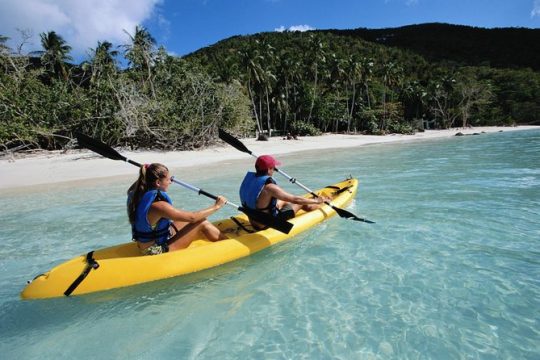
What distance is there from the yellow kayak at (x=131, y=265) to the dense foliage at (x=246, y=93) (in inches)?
755

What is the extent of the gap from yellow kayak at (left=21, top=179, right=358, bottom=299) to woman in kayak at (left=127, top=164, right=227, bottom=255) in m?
0.16

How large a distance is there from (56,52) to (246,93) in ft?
63.2

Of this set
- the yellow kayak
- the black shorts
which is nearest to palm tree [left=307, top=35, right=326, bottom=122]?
the black shorts

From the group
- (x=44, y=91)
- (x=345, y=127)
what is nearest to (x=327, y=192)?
(x=44, y=91)

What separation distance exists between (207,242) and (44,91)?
23.3 meters

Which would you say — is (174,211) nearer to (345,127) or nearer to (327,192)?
(327,192)

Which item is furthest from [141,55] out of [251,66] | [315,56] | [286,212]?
[286,212]

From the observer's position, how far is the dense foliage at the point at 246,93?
23.0 metres

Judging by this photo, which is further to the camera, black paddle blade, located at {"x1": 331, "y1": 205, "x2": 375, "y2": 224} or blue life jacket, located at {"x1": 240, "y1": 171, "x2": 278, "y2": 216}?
black paddle blade, located at {"x1": 331, "y1": 205, "x2": 375, "y2": 224}

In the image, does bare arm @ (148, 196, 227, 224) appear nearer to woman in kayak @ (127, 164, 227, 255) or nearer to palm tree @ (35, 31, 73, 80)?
woman in kayak @ (127, 164, 227, 255)

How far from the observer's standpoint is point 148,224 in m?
4.26

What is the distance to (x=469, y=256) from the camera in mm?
4844

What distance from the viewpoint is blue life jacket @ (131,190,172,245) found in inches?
160

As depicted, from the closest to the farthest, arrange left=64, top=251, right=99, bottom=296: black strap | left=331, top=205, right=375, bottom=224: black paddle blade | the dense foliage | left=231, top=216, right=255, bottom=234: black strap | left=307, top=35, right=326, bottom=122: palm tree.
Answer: left=64, top=251, right=99, bottom=296: black strap → left=231, top=216, right=255, bottom=234: black strap → left=331, top=205, right=375, bottom=224: black paddle blade → the dense foliage → left=307, top=35, right=326, bottom=122: palm tree
